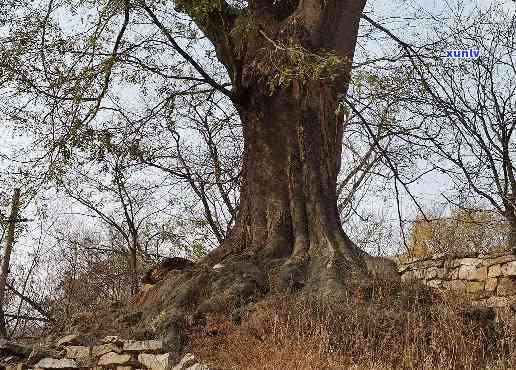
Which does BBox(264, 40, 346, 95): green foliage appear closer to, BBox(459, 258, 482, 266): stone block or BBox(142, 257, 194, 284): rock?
BBox(142, 257, 194, 284): rock

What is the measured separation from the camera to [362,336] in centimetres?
590

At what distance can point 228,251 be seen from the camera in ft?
28.6

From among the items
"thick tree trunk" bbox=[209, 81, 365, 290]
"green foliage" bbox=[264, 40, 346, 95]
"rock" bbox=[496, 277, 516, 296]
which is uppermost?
"green foliage" bbox=[264, 40, 346, 95]

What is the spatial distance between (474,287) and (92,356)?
5.61m

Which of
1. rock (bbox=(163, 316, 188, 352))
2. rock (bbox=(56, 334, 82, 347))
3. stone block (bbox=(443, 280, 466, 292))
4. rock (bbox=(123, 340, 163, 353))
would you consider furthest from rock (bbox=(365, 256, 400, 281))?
rock (bbox=(56, 334, 82, 347))

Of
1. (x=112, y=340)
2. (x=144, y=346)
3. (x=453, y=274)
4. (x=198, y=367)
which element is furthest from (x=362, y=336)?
(x=453, y=274)

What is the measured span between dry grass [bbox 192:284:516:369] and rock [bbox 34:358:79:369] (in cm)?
145

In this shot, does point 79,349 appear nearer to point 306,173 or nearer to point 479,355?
point 306,173

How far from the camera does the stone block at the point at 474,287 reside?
8.88m

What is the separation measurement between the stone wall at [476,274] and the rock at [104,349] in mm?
3986

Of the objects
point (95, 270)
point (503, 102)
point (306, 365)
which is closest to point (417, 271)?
point (306, 365)

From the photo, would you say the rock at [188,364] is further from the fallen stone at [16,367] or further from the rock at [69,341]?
the fallen stone at [16,367]

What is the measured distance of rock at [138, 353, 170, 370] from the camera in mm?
6070

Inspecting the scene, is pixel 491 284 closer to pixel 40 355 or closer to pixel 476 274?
pixel 476 274
